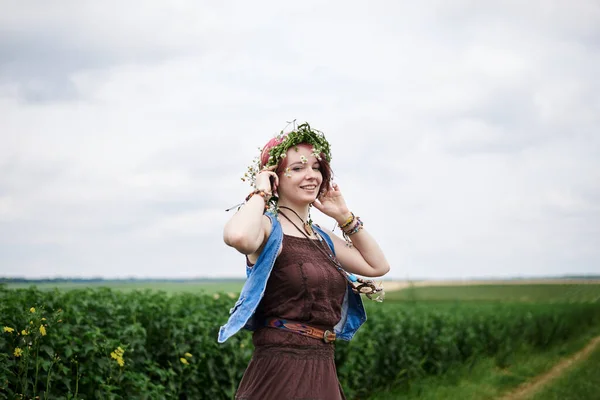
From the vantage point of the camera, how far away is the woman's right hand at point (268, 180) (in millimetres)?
3385

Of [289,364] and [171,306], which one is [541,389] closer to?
[171,306]

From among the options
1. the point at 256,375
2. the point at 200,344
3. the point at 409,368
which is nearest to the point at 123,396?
the point at 200,344

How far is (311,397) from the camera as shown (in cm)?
324

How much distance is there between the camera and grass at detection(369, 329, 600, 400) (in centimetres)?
940

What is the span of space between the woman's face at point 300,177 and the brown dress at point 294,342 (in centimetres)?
28

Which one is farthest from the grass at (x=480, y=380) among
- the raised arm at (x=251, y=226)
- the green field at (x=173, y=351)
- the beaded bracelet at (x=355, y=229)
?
the raised arm at (x=251, y=226)

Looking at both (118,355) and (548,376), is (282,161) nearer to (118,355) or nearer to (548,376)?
(118,355)

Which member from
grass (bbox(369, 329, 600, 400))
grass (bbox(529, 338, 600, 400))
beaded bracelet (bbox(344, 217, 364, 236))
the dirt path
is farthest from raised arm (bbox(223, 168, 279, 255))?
the dirt path

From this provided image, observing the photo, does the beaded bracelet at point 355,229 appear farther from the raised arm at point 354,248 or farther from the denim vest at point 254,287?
the denim vest at point 254,287

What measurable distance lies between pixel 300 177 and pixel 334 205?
0.41 meters

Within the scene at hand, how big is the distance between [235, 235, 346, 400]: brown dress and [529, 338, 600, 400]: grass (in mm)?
7594

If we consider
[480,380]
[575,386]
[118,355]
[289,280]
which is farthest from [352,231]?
[575,386]

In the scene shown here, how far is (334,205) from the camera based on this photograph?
385 cm

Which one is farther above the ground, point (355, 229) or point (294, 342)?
point (355, 229)
